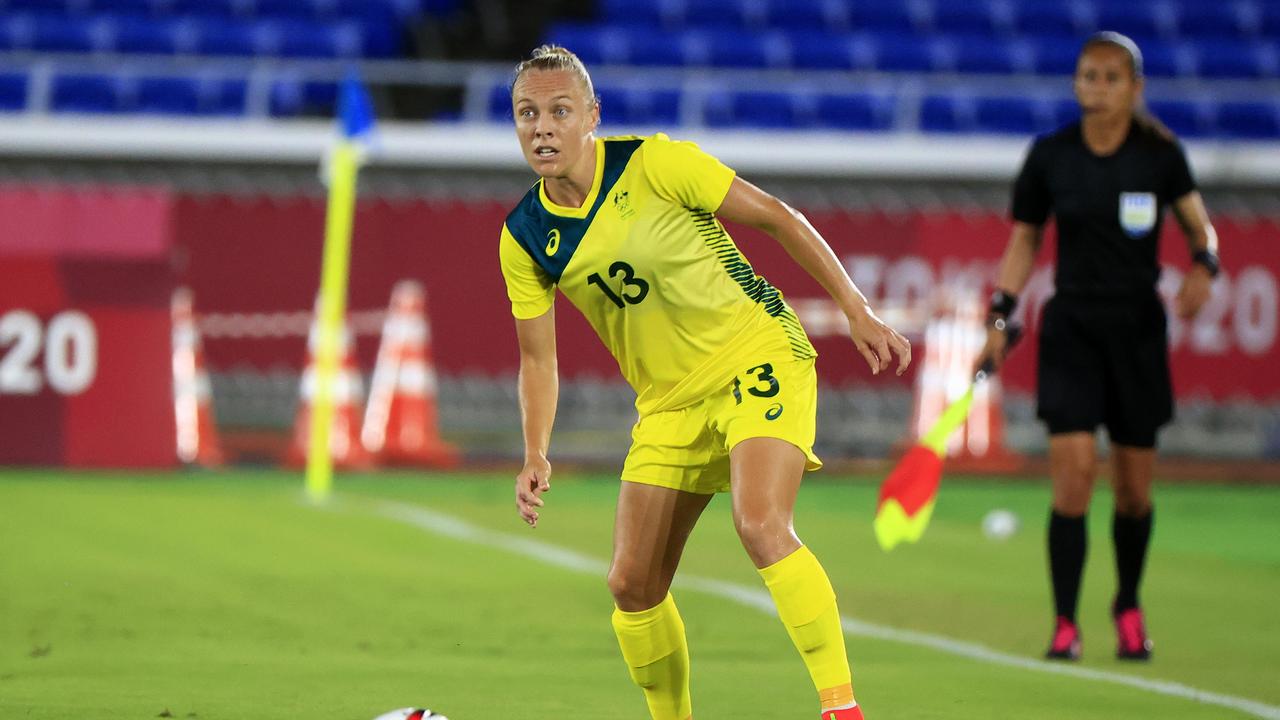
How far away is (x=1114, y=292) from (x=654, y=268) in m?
3.08

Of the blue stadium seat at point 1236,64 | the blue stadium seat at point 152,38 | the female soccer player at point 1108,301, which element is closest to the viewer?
the female soccer player at point 1108,301

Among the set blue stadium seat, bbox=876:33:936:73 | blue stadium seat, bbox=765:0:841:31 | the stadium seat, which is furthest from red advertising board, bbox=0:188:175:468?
the stadium seat

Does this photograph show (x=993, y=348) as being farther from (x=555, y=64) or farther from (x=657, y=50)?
(x=657, y=50)

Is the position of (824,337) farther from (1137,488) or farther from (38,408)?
(1137,488)

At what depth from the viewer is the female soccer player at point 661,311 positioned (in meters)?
5.37

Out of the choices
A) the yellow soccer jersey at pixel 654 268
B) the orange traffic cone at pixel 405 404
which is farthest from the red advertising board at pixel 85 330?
the yellow soccer jersey at pixel 654 268

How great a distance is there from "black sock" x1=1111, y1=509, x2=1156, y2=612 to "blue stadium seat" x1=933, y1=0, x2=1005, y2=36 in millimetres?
17688

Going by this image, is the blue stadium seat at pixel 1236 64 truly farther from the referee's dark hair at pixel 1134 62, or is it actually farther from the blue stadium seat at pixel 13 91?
the referee's dark hair at pixel 1134 62

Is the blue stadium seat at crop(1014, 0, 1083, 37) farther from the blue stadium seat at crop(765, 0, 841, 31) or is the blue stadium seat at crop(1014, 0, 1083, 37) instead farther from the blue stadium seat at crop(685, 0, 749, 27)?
the blue stadium seat at crop(685, 0, 749, 27)

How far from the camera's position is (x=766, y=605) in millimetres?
9406

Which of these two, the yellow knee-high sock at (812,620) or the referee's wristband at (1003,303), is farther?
the referee's wristband at (1003,303)

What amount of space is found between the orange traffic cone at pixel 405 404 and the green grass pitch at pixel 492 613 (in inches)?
109

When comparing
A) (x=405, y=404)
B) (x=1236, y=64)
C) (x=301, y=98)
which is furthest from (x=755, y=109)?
(x=405, y=404)

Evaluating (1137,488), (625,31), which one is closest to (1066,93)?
(625,31)
